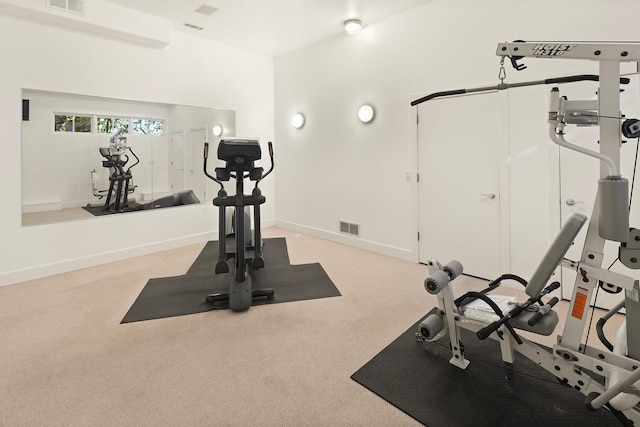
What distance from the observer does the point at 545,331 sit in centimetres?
189

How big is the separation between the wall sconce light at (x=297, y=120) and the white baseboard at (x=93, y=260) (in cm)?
245

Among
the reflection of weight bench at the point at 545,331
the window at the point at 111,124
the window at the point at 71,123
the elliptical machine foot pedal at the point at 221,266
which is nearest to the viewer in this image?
the reflection of weight bench at the point at 545,331

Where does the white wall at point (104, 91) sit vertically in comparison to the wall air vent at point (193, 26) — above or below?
below

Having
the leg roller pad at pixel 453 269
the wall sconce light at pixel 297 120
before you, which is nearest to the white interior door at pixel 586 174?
the leg roller pad at pixel 453 269

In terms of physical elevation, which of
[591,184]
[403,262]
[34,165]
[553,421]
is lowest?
[553,421]

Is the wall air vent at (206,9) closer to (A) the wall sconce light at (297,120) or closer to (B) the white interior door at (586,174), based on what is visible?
(A) the wall sconce light at (297,120)

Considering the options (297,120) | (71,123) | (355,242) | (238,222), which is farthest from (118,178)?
(355,242)

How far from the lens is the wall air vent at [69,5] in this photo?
3594 mm

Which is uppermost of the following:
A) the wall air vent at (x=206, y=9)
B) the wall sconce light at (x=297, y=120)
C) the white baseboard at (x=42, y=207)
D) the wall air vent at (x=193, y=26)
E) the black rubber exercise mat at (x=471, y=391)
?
the wall air vent at (x=193, y=26)

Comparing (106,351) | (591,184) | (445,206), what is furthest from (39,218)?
(591,184)

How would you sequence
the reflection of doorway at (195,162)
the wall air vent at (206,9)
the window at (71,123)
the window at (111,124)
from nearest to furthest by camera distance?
the window at (71,123)
the wall air vent at (206,9)
the window at (111,124)
the reflection of doorway at (195,162)

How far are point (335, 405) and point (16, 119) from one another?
4.48 m

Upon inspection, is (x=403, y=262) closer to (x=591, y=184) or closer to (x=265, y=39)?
(x=591, y=184)

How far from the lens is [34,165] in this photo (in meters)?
3.79
